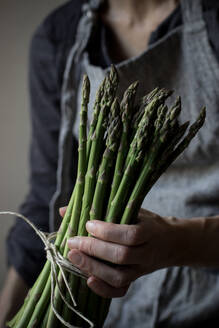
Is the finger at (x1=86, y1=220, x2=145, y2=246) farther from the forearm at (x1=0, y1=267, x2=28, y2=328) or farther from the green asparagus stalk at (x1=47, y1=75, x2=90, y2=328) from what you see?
the forearm at (x1=0, y1=267, x2=28, y2=328)

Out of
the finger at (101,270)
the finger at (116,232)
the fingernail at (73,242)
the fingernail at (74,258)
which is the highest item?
the finger at (116,232)

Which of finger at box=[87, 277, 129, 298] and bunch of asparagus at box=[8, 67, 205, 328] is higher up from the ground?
bunch of asparagus at box=[8, 67, 205, 328]

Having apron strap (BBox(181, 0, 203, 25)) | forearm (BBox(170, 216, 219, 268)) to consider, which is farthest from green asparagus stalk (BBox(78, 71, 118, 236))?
apron strap (BBox(181, 0, 203, 25))

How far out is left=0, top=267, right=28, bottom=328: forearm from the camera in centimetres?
79

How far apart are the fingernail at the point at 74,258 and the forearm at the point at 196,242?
17 centimetres

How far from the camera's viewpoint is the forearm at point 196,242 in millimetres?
599

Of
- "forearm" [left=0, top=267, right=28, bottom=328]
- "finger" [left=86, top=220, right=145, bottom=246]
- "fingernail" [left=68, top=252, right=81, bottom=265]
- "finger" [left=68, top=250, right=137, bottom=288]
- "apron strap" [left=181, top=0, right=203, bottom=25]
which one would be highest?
"apron strap" [left=181, top=0, right=203, bottom=25]

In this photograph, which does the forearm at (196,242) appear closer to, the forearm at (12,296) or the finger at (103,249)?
the finger at (103,249)

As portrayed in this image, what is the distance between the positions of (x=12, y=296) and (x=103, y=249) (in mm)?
430

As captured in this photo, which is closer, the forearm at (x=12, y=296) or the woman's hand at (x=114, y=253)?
the woman's hand at (x=114, y=253)

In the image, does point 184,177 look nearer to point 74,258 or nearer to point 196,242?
point 196,242

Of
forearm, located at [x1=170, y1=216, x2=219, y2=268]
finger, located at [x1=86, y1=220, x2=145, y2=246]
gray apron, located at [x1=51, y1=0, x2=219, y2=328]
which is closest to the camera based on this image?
finger, located at [x1=86, y1=220, x2=145, y2=246]

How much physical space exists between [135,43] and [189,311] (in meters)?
0.58

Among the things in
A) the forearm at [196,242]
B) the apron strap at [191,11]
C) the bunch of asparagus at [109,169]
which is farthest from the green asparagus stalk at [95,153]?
the apron strap at [191,11]
